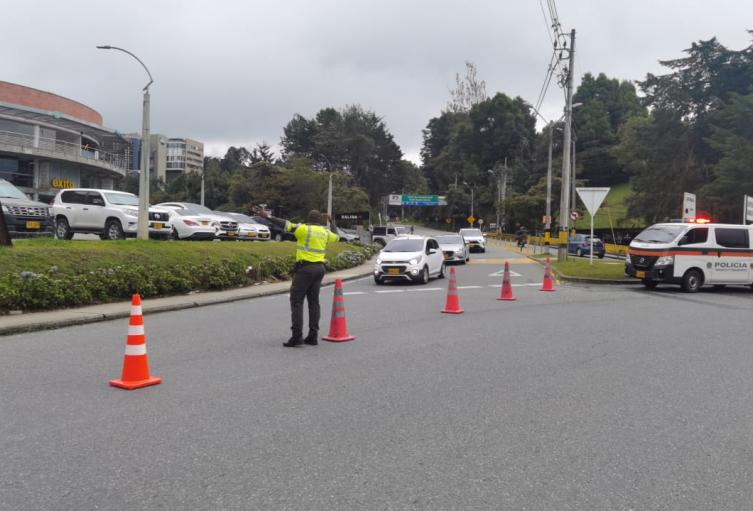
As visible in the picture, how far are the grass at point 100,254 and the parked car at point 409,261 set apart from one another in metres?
3.91

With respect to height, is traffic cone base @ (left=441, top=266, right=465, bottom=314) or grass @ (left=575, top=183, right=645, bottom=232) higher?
grass @ (left=575, top=183, right=645, bottom=232)

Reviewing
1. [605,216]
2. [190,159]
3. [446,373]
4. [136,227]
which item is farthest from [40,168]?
[190,159]

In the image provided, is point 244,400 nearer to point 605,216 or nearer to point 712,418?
point 712,418

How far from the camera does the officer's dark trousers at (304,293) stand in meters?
9.11

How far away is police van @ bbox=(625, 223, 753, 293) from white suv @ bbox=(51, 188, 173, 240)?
49.9 ft

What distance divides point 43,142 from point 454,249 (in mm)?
35657

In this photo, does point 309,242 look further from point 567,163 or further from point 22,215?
point 567,163

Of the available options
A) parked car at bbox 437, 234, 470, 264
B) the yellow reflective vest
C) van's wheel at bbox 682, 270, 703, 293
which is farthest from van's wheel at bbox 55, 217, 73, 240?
van's wheel at bbox 682, 270, 703, 293

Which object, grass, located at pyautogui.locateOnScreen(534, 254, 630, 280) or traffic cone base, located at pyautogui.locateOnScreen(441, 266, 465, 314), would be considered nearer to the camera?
traffic cone base, located at pyautogui.locateOnScreen(441, 266, 465, 314)

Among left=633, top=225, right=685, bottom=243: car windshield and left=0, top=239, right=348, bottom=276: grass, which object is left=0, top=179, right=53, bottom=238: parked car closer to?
left=0, top=239, right=348, bottom=276: grass

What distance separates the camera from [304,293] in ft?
30.5

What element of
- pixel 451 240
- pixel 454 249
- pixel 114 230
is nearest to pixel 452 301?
pixel 114 230

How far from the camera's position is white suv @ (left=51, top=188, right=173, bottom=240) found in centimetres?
2034

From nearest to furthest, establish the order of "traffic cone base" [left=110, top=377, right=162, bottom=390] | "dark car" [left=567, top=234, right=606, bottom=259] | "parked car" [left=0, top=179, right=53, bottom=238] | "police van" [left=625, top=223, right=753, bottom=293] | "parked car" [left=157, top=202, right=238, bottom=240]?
"traffic cone base" [left=110, top=377, right=162, bottom=390], "parked car" [left=0, top=179, right=53, bottom=238], "police van" [left=625, top=223, right=753, bottom=293], "parked car" [left=157, top=202, right=238, bottom=240], "dark car" [left=567, top=234, right=606, bottom=259]
